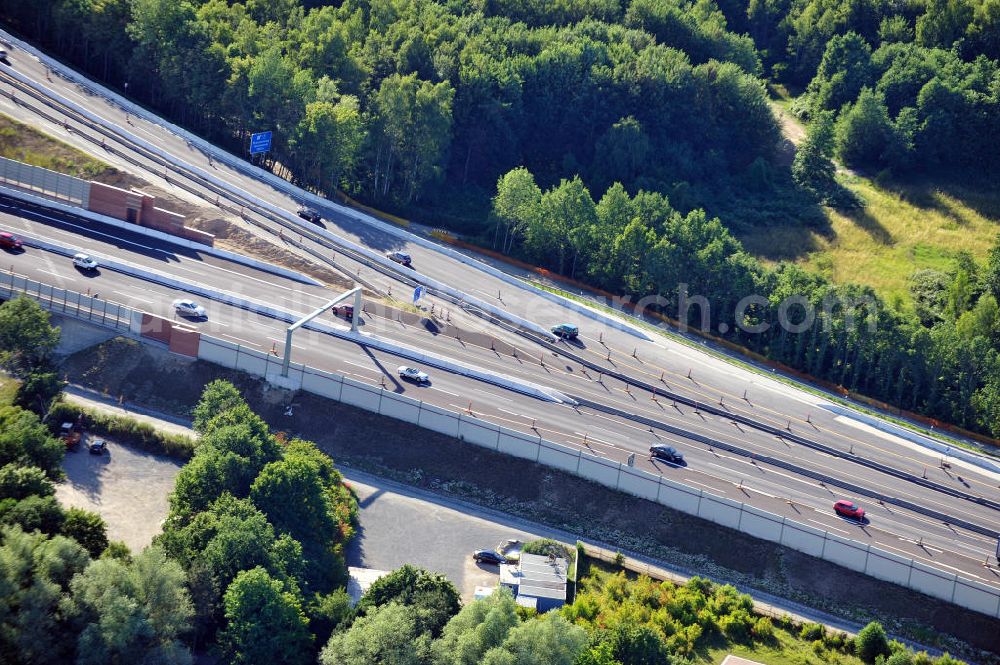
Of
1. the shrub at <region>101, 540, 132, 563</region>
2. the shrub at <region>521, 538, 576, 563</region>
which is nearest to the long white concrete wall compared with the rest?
the shrub at <region>521, 538, 576, 563</region>

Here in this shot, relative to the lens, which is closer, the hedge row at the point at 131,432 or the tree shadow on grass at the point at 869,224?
the hedge row at the point at 131,432

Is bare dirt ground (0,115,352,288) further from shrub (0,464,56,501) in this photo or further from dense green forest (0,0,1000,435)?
shrub (0,464,56,501)

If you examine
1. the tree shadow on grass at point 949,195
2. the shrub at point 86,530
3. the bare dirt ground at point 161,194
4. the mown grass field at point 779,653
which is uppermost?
the tree shadow on grass at point 949,195

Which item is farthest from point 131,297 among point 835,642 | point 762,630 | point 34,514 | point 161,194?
point 835,642

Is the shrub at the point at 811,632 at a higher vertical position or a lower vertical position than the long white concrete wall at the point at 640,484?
lower

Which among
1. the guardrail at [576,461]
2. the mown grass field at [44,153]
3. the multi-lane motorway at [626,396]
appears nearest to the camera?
the guardrail at [576,461]

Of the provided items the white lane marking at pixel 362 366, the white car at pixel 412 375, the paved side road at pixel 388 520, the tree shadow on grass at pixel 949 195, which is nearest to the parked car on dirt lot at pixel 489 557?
the paved side road at pixel 388 520

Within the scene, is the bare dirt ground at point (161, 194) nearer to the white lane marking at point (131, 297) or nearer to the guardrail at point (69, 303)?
the white lane marking at point (131, 297)
